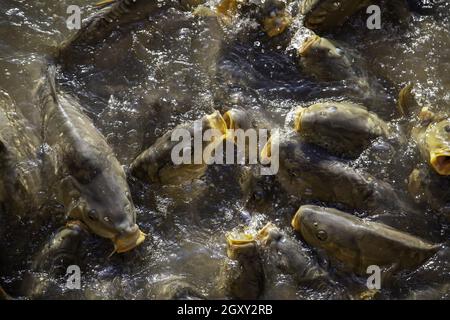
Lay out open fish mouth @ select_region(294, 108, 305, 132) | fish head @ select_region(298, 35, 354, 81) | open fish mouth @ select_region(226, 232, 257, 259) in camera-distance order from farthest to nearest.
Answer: fish head @ select_region(298, 35, 354, 81) < open fish mouth @ select_region(294, 108, 305, 132) < open fish mouth @ select_region(226, 232, 257, 259)

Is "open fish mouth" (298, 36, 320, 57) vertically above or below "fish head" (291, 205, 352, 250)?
above

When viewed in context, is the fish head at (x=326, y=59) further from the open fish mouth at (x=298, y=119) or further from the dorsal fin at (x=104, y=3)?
the dorsal fin at (x=104, y=3)

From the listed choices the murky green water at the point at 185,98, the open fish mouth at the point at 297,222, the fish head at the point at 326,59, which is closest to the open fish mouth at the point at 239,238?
the murky green water at the point at 185,98

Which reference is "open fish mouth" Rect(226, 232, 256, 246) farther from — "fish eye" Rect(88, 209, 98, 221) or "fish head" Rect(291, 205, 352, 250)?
"fish eye" Rect(88, 209, 98, 221)

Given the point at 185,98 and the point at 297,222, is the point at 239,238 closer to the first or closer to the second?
the point at 297,222

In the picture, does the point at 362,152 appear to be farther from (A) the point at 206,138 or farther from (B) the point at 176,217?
(B) the point at 176,217

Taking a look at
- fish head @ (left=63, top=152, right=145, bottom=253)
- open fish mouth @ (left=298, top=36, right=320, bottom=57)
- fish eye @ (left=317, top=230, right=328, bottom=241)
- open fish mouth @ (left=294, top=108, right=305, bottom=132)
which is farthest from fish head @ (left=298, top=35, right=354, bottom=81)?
fish head @ (left=63, top=152, right=145, bottom=253)
